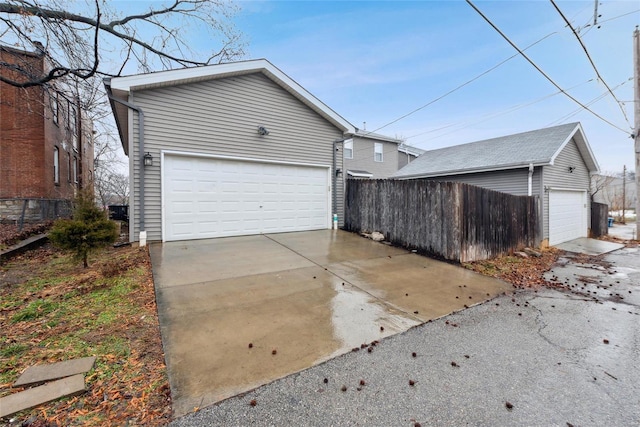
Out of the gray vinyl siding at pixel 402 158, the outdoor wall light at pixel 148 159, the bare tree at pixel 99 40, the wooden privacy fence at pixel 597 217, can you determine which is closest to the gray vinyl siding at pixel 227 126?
the outdoor wall light at pixel 148 159

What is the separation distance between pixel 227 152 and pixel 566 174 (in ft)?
40.9

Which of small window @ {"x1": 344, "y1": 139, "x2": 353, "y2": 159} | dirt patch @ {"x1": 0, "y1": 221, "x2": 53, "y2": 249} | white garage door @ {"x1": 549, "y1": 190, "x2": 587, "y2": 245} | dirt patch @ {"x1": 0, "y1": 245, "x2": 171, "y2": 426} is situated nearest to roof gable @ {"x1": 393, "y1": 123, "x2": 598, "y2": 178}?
white garage door @ {"x1": 549, "y1": 190, "x2": 587, "y2": 245}

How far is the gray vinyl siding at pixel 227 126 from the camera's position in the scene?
7168 millimetres

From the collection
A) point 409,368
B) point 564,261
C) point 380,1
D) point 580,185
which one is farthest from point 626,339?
point 580,185

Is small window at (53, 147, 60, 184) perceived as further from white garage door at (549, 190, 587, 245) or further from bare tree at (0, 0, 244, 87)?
white garage door at (549, 190, 587, 245)

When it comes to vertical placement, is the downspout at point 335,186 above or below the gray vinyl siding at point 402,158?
below

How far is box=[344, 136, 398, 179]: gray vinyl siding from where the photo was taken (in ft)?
62.7

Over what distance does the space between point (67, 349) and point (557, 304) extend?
6.13 m

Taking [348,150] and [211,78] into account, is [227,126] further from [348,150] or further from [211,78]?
[348,150]

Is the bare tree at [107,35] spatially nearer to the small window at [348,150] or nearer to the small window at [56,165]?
the small window at [56,165]

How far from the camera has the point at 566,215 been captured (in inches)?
442

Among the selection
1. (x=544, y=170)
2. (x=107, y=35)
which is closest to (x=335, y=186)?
(x=544, y=170)

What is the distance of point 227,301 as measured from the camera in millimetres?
3812

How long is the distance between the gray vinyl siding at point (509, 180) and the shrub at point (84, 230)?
11.9 metres
